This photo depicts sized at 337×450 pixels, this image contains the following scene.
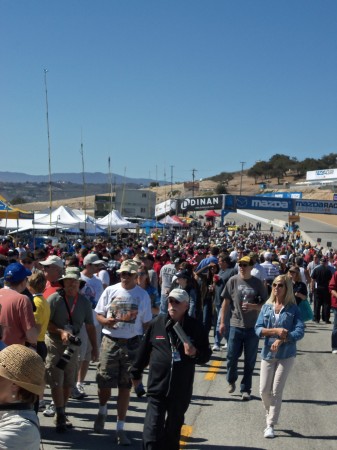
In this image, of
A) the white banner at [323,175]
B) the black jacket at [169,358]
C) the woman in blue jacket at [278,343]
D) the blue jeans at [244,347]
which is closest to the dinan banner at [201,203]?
the blue jeans at [244,347]

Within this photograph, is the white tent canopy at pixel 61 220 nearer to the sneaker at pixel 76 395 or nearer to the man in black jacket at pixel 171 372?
the sneaker at pixel 76 395

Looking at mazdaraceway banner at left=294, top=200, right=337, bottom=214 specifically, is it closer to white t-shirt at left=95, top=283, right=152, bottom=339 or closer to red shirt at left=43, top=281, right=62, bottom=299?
red shirt at left=43, top=281, right=62, bottom=299

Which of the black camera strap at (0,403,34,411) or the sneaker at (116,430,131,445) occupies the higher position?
the black camera strap at (0,403,34,411)

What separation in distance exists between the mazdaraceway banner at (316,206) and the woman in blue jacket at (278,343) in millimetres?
56267

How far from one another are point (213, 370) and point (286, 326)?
11.8 feet

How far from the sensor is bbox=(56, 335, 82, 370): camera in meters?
7.34

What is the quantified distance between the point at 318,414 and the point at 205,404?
4.44 ft

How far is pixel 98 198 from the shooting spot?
75.6 meters

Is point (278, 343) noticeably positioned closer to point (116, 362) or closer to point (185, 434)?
point (185, 434)

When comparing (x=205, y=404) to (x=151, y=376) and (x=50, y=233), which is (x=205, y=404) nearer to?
(x=151, y=376)

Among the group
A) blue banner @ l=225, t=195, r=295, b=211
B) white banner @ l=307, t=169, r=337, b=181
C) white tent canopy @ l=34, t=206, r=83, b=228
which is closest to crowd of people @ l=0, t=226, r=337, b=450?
white tent canopy @ l=34, t=206, r=83, b=228

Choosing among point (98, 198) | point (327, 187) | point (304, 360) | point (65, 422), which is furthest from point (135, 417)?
point (327, 187)

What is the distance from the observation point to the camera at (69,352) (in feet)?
24.1

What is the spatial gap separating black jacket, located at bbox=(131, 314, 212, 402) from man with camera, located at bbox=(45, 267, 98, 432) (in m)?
1.54
